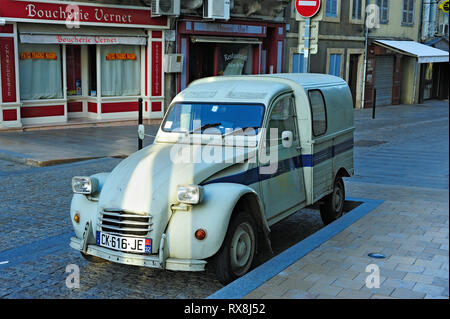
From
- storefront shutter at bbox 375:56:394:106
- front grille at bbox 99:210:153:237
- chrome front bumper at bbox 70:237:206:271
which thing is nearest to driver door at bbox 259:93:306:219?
chrome front bumper at bbox 70:237:206:271

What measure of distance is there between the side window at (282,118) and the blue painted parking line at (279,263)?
1186 mm

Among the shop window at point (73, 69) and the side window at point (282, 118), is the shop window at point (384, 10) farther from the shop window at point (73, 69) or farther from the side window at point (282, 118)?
the side window at point (282, 118)

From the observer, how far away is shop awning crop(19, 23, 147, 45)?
15.5m

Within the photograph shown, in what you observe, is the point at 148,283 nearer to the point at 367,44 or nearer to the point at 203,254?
the point at 203,254

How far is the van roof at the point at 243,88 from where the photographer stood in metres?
6.59

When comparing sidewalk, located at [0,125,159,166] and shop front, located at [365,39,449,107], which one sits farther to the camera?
shop front, located at [365,39,449,107]

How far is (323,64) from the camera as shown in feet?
84.5

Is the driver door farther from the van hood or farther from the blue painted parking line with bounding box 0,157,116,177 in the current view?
the blue painted parking line with bounding box 0,157,116,177

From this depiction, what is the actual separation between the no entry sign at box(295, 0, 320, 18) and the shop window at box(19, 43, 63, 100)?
29.5 feet

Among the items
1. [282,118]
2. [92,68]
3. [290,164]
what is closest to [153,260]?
[290,164]

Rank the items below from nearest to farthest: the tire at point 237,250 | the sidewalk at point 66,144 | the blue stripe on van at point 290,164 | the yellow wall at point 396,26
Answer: the tire at point 237,250 → the blue stripe on van at point 290,164 → the sidewalk at point 66,144 → the yellow wall at point 396,26
